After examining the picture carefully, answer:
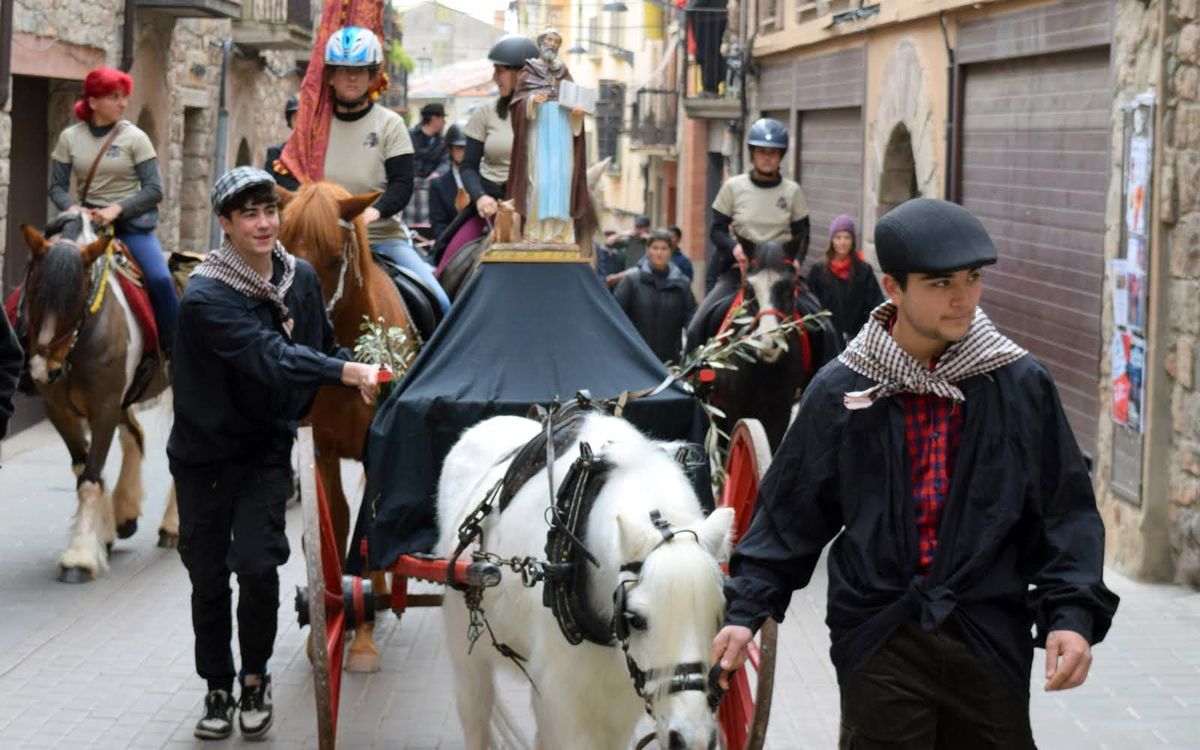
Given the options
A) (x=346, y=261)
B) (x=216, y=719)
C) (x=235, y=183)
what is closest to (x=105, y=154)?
(x=346, y=261)

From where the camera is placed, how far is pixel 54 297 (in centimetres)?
980

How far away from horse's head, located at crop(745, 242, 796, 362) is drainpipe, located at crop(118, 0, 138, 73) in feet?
29.2

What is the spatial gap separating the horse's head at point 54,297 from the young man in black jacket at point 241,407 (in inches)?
126

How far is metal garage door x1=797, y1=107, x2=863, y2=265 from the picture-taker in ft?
68.2

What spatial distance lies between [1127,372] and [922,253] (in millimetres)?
6955

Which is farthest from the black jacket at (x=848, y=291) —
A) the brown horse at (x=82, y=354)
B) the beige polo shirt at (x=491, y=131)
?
the brown horse at (x=82, y=354)

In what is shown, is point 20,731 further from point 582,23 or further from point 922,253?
point 582,23

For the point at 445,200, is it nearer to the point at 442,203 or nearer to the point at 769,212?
the point at 442,203

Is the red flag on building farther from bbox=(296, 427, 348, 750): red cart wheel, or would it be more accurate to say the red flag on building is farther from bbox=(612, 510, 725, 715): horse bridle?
bbox=(612, 510, 725, 715): horse bridle

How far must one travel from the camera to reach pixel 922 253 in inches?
156

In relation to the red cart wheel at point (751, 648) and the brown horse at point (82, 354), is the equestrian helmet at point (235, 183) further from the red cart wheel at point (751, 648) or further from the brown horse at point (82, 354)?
the brown horse at point (82, 354)

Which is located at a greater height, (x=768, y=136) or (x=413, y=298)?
(x=768, y=136)

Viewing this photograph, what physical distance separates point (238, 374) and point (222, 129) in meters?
16.7

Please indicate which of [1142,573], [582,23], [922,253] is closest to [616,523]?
[922,253]
